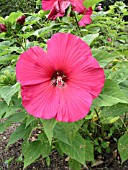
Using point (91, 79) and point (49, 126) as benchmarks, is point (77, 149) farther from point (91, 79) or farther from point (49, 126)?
point (91, 79)

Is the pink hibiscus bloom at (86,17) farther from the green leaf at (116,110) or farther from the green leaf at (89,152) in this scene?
the green leaf at (89,152)

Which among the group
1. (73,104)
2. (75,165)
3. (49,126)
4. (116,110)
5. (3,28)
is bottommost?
(75,165)

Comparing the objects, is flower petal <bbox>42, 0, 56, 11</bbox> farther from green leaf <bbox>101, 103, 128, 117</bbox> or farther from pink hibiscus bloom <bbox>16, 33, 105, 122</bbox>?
green leaf <bbox>101, 103, 128, 117</bbox>

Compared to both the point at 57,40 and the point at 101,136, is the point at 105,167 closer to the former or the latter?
the point at 101,136

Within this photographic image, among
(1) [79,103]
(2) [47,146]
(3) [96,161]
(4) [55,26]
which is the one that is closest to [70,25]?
(4) [55,26]

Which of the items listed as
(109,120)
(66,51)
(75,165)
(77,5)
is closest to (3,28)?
(77,5)

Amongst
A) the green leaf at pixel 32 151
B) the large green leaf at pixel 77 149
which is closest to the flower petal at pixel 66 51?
the large green leaf at pixel 77 149

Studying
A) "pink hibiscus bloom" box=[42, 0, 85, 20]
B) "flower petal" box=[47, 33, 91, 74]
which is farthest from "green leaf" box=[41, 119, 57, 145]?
"pink hibiscus bloom" box=[42, 0, 85, 20]
